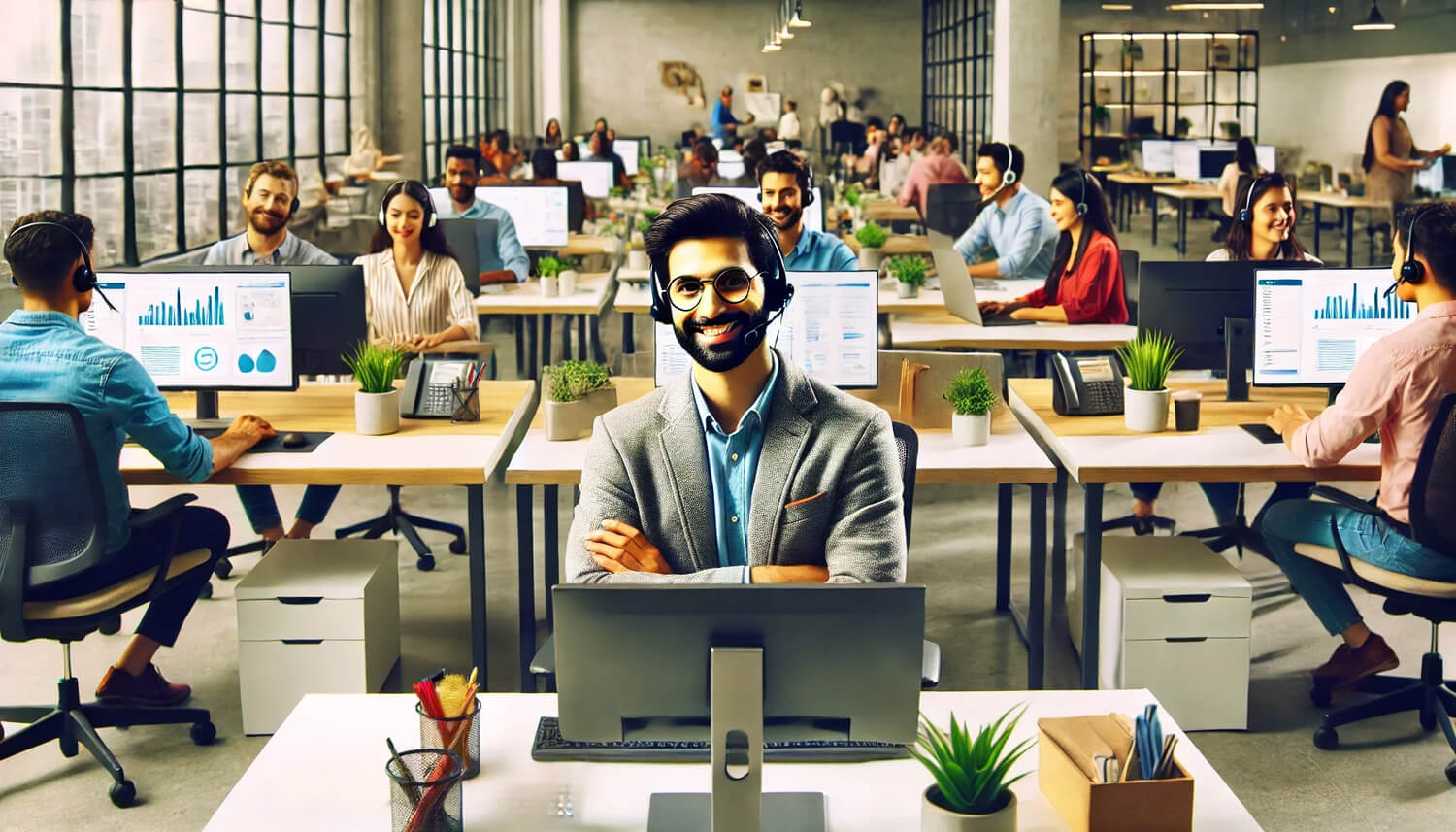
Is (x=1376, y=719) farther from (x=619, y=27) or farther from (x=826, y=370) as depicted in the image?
(x=619, y=27)

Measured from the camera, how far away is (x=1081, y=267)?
581 cm

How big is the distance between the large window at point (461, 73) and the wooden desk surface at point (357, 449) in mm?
10429

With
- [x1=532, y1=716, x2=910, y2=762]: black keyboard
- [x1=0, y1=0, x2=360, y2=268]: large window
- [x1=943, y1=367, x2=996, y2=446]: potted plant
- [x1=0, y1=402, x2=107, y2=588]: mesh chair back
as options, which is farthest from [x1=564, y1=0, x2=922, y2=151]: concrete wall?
[x1=532, y1=716, x2=910, y2=762]: black keyboard

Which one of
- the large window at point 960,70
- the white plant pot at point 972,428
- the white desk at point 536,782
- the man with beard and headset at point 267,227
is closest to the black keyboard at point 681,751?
the white desk at point 536,782

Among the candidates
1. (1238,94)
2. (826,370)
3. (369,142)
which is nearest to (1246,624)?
(826,370)

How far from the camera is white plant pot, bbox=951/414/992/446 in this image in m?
4.03

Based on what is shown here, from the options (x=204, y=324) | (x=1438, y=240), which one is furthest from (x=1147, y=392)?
(x=204, y=324)

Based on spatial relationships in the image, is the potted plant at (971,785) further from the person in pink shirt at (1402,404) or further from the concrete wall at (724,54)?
the concrete wall at (724,54)

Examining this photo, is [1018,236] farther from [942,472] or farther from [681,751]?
[681,751]

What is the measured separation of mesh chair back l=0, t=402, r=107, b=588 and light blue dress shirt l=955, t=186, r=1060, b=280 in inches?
184

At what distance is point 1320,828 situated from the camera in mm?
3381

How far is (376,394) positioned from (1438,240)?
104 inches

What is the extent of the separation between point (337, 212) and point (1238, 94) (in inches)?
563

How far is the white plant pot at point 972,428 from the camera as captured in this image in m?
4.03
